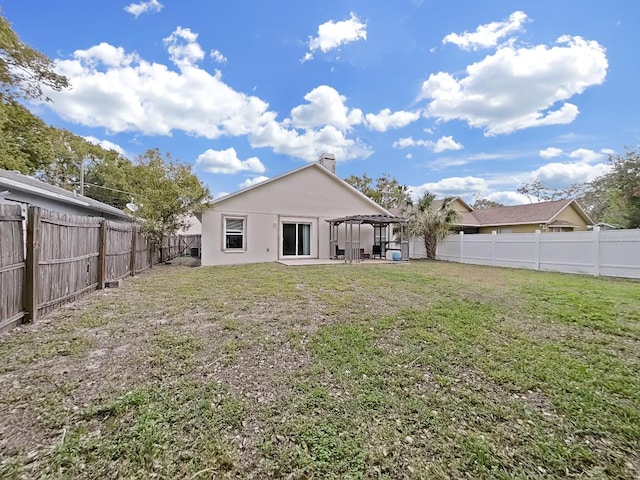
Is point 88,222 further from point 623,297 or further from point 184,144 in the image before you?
point 184,144

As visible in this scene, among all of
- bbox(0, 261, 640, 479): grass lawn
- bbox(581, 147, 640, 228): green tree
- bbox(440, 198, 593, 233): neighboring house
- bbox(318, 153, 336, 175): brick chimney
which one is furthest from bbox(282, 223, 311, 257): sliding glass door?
bbox(581, 147, 640, 228): green tree

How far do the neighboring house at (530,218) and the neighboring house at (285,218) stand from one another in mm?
8701

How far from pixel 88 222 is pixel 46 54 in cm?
1102

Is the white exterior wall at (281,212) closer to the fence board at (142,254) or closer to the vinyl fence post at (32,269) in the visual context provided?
the fence board at (142,254)

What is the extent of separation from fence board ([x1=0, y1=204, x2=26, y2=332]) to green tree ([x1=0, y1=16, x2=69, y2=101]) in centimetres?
1197

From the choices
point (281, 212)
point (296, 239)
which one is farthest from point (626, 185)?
point (281, 212)

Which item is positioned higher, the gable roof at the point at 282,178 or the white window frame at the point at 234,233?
the gable roof at the point at 282,178

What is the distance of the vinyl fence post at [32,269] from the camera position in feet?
14.8

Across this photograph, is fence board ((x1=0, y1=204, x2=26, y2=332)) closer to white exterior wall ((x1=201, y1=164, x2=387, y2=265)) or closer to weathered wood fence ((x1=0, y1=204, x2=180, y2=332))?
weathered wood fence ((x1=0, y1=204, x2=180, y2=332))

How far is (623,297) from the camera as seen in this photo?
6734mm

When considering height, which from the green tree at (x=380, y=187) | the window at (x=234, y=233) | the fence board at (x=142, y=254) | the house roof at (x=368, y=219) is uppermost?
the green tree at (x=380, y=187)

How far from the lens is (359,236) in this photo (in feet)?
56.3

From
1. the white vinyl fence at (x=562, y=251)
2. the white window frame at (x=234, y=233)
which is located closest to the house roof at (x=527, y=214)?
the white vinyl fence at (x=562, y=251)

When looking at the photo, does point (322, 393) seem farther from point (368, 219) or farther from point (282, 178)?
point (282, 178)
